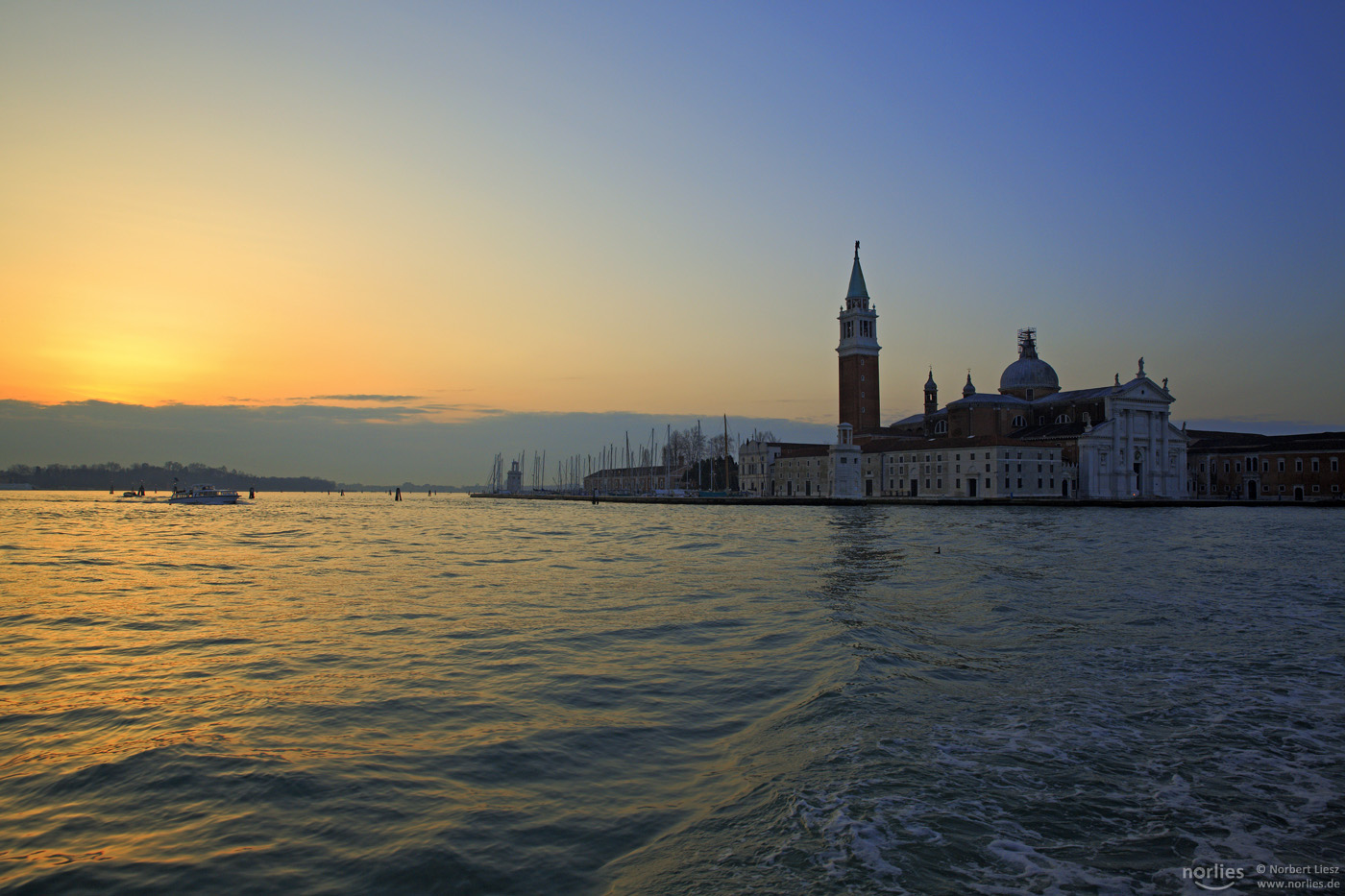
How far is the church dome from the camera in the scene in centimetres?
9006

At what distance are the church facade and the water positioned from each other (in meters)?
63.9

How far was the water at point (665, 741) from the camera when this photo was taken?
414 centimetres

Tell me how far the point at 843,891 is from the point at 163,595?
14697 mm

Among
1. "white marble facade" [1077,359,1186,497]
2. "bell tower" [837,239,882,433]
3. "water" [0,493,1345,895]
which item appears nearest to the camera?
"water" [0,493,1345,895]

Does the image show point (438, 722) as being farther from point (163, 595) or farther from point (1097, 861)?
point (163, 595)

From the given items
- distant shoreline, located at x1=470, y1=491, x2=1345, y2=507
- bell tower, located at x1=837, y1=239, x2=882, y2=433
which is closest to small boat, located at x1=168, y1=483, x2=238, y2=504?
distant shoreline, located at x1=470, y1=491, x2=1345, y2=507

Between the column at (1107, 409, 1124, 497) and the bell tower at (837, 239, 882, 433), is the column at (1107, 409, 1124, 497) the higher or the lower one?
the lower one

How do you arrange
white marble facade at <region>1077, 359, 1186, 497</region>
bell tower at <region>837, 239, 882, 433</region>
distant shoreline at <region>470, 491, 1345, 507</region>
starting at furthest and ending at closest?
bell tower at <region>837, 239, 882, 433</region> → white marble facade at <region>1077, 359, 1186, 497</region> → distant shoreline at <region>470, 491, 1345, 507</region>

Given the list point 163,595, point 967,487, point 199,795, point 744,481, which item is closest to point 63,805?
point 199,795

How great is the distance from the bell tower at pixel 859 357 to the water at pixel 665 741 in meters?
75.9

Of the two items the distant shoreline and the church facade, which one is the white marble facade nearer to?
the church facade

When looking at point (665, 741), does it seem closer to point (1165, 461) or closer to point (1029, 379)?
point (1165, 461)

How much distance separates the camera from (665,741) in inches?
244

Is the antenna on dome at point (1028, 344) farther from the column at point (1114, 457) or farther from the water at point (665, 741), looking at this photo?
the water at point (665, 741)
